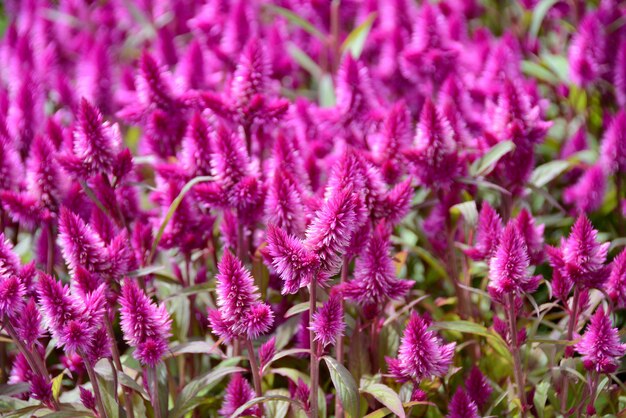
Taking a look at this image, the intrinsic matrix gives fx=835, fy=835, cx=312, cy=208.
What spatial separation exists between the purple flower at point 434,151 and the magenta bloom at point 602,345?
601 millimetres

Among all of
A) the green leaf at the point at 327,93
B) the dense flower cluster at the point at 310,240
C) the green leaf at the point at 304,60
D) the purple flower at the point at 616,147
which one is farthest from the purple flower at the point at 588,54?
the green leaf at the point at 304,60

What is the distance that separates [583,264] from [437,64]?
134 cm

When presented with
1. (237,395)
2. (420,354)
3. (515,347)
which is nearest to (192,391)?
(237,395)

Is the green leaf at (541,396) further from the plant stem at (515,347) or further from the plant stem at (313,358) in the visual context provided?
the plant stem at (313,358)

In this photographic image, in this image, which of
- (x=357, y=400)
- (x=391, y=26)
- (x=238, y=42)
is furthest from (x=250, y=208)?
(x=391, y=26)

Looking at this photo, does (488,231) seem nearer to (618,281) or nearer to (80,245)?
(618,281)

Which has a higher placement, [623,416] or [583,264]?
[583,264]

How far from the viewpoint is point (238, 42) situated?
3.30m

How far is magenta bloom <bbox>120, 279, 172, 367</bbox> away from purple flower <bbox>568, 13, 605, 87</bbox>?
6.69ft

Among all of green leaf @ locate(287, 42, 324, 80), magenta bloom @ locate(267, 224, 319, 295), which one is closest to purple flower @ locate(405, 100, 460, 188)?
magenta bloom @ locate(267, 224, 319, 295)

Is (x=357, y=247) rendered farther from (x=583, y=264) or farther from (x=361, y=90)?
(x=361, y=90)

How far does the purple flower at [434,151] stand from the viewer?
2.26 m

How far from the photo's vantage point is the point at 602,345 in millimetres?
1862

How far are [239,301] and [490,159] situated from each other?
92 cm
